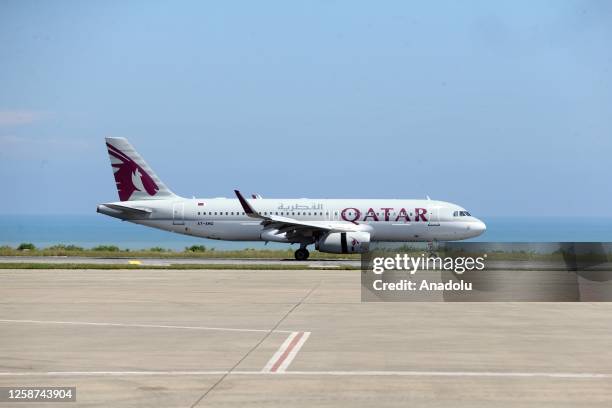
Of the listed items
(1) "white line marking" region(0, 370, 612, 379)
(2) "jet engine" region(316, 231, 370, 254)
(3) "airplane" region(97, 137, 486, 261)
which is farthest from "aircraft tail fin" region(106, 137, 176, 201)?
(1) "white line marking" region(0, 370, 612, 379)

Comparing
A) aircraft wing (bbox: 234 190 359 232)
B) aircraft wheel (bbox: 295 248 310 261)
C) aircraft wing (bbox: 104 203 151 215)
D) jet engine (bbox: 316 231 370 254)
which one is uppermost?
aircraft wing (bbox: 104 203 151 215)

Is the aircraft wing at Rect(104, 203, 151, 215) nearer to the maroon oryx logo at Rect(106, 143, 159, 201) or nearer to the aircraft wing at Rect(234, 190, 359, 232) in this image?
the maroon oryx logo at Rect(106, 143, 159, 201)

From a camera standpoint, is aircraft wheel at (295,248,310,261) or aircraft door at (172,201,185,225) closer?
aircraft wheel at (295,248,310,261)

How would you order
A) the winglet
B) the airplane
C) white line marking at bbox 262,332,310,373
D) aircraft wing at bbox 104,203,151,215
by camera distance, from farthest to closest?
1. aircraft wing at bbox 104,203,151,215
2. the airplane
3. the winglet
4. white line marking at bbox 262,332,310,373

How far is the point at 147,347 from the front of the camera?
16781 millimetres

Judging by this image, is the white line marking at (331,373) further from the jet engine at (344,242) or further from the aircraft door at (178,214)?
the aircraft door at (178,214)

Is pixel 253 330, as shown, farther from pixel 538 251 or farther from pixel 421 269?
pixel 538 251

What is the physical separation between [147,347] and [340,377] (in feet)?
14.4

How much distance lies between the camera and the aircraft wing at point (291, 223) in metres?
52.5

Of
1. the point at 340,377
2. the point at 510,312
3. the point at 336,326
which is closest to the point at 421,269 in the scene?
the point at 510,312

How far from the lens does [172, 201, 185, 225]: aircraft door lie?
5628 cm

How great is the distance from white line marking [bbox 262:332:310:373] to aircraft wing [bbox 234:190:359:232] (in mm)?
33527

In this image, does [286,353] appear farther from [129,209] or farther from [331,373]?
[129,209]

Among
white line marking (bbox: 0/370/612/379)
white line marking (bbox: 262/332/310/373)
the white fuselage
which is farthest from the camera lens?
the white fuselage
